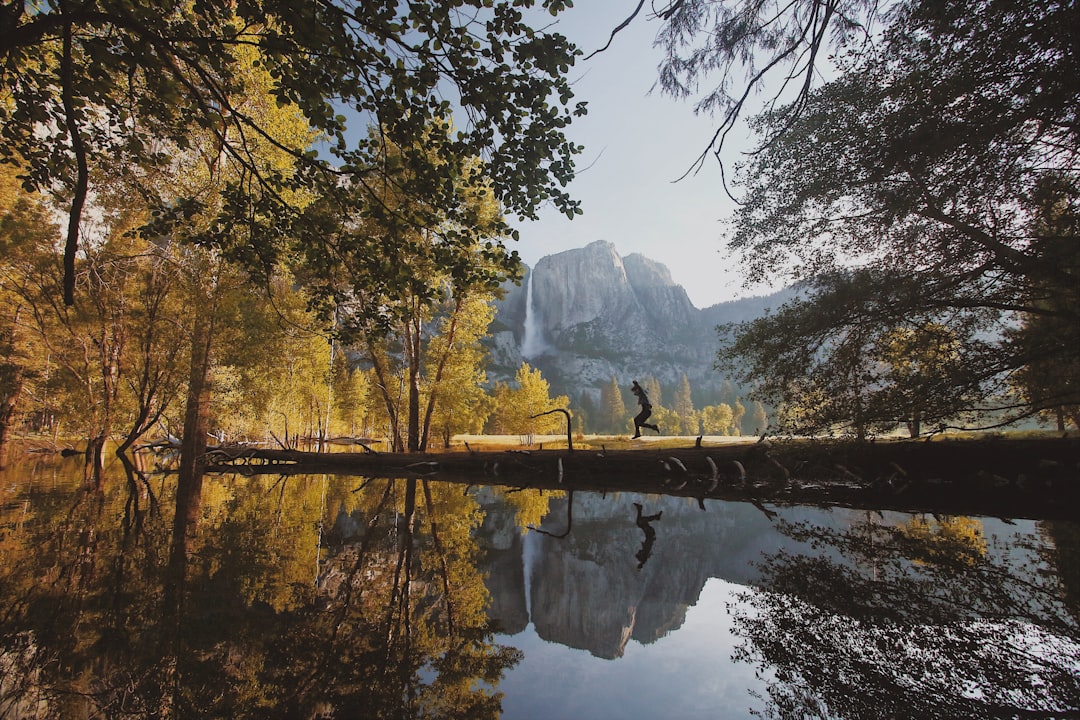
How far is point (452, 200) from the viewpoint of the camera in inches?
168

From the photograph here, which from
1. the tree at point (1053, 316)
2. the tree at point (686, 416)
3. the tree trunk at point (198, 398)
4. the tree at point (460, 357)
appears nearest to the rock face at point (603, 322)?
the tree at point (686, 416)

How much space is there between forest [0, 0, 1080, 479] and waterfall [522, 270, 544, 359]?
162 m

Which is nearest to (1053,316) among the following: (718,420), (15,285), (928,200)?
(928,200)

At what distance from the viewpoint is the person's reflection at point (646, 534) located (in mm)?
4395

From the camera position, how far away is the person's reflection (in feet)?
14.4

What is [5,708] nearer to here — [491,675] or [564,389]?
[491,675]

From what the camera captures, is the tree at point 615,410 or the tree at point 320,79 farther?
the tree at point 615,410

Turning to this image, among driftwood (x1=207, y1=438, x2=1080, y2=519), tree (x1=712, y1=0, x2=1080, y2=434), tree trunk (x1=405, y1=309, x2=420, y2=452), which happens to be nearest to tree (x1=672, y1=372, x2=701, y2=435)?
driftwood (x1=207, y1=438, x2=1080, y2=519)

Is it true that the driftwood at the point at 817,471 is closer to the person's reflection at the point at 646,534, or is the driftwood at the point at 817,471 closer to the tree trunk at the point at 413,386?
the tree trunk at the point at 413,386

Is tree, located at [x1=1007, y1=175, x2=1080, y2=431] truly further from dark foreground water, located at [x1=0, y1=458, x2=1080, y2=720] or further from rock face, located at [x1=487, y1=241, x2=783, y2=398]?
rock face, located at [x1=487, y1=241, x2=783, y2=398]

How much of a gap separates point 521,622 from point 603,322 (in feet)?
611

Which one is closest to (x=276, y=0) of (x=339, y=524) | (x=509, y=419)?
(x=339, y=524)

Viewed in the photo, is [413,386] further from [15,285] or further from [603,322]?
[603,322]

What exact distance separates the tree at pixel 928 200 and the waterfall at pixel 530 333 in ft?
542
